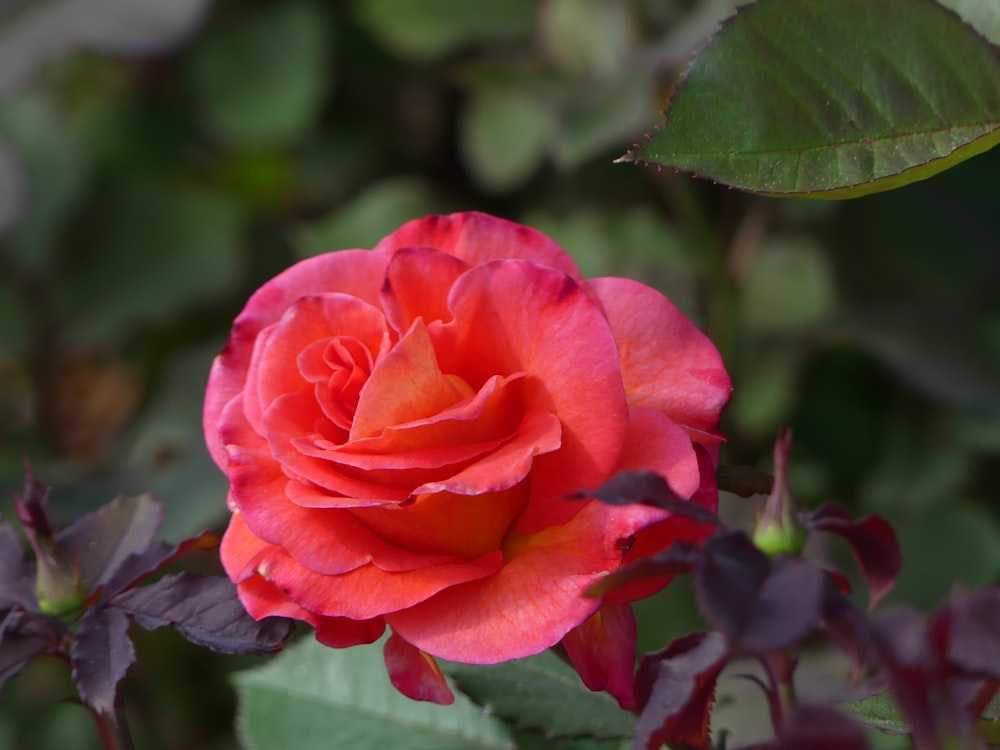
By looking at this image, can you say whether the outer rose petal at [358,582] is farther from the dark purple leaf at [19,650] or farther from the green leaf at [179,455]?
the green leaf at [179,455]

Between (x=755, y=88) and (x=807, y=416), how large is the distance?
87 cm

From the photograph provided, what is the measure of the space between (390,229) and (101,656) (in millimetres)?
816

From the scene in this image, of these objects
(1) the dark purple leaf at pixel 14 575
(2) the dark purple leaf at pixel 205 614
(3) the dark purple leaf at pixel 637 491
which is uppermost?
(3) the dark purple leaf at pixel 637 491

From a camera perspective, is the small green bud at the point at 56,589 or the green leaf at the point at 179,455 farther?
the green leaf at the point at 179,455

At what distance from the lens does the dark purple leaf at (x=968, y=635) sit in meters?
0.31

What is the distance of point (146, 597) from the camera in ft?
1.49

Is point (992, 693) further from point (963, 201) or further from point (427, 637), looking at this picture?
point (963, 201)

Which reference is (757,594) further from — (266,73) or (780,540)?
(266,73)

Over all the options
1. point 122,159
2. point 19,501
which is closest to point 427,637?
point 19,501

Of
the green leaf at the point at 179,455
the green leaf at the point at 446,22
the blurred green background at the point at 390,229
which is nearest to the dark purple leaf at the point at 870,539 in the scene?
the blurred green background at the point at 390,229

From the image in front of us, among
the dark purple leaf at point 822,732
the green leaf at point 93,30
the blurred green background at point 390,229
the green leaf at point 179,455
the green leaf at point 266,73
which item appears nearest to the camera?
the dark purple leaf at point 822,732

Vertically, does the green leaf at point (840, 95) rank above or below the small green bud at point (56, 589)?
above

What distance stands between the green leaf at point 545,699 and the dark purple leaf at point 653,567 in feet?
0.60

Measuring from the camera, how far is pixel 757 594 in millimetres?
330
